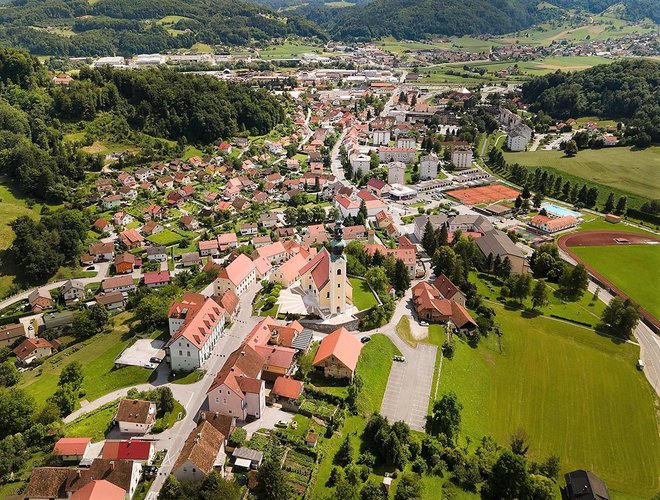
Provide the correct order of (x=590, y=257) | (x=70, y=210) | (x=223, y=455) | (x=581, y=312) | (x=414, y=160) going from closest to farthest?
(x=223, y=455), (x=581, y=312), (x=590, y=257), (x=70, y=210), (x=414, y=160)

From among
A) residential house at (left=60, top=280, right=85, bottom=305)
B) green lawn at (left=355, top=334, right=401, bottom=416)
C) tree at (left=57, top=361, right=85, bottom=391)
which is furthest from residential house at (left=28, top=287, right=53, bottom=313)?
green lawn at (left=355, top=334, right=401, bottom=416)

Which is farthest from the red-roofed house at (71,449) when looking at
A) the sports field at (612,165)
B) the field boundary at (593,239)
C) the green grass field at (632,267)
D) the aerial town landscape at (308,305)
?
the sports field at (612,165)

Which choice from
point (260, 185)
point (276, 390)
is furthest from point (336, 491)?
point (260, 185)

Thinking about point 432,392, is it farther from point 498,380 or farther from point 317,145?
point 317,145

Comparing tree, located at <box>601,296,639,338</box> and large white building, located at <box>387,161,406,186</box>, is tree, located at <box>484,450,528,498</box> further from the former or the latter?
large white building, located at <box>387,161,406,186</box>

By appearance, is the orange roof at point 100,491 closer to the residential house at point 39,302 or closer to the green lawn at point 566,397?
the green lawn at point 566,397
